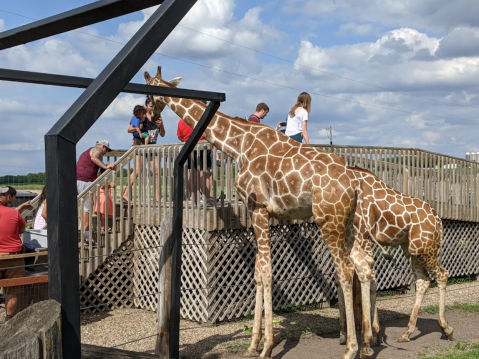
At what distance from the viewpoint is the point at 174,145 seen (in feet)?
34.6

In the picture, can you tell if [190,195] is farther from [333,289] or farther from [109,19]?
[109,19]

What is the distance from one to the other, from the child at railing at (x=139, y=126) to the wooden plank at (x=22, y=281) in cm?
390

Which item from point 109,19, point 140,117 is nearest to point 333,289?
point 140,117

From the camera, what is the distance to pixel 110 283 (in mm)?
11758

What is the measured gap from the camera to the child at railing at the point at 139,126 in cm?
1246

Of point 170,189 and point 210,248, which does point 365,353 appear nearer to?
point 210,248

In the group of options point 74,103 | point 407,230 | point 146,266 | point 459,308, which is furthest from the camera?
point 459,308

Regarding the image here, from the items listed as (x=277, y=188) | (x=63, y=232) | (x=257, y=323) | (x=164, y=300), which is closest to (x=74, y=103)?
(x=63, y=232)

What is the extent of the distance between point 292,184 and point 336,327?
10.8 feet

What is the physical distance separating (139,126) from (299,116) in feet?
10.6

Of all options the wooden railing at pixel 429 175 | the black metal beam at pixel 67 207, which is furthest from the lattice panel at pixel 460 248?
the black metal beam at pixel 67 207

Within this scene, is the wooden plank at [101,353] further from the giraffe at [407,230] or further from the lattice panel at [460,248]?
the lattice panel at [460,248]

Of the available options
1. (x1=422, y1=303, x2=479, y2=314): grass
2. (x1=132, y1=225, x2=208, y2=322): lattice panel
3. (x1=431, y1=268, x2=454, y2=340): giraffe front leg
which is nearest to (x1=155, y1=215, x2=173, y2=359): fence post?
(x1=132, y1=225, x2=208, y2=322): lattice panel

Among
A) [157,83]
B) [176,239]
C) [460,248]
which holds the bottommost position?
[460,248]
